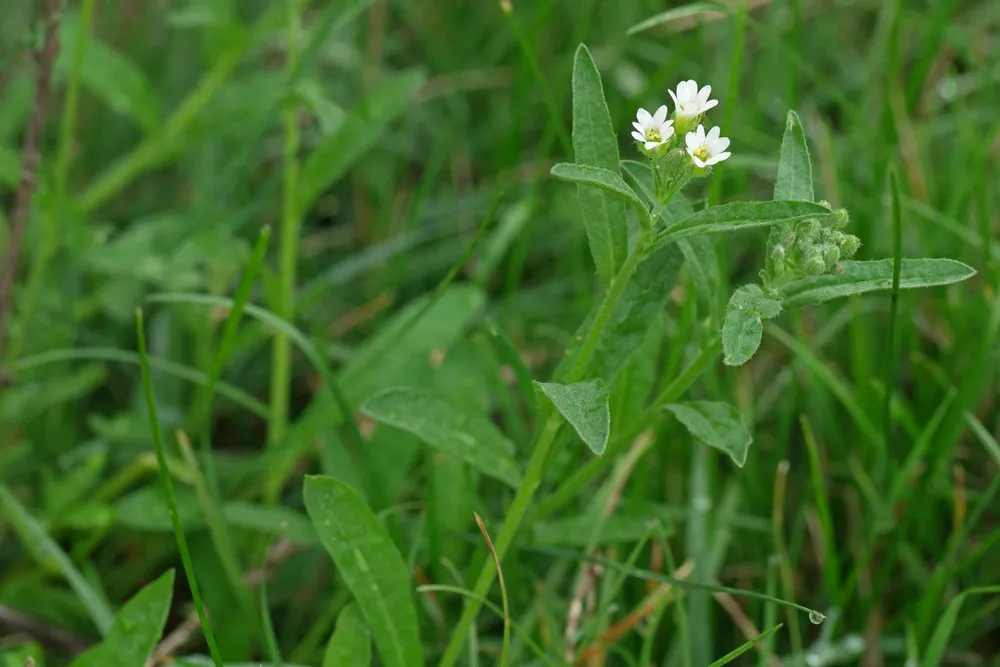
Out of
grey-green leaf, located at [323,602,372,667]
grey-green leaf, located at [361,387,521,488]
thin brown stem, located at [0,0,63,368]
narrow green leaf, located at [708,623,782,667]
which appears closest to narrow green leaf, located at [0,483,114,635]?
thin brown stem, located at [0,0,63,368]

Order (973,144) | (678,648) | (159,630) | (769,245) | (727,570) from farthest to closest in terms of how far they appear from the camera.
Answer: (973,144) → (727,570) → (678,648) → (159,630) → (769,245)

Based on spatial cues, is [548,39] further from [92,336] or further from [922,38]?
[92,336]

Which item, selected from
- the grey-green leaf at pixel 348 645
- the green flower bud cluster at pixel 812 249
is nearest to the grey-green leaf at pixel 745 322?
the green flower bud cluster at pixel 812 249

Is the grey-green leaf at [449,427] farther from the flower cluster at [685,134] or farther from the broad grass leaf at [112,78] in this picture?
the broad grass leaf at [112,78]

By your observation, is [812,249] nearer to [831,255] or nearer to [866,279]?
[831,255]

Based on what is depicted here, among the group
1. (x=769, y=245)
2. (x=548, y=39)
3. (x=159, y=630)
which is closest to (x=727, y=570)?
(x=769, y=245)

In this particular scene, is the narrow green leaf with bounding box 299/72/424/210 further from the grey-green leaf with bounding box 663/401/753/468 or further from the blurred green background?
the grey-green leaf with bounding box 663/401/753/468

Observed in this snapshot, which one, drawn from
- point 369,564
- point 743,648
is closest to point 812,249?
point 743,648
